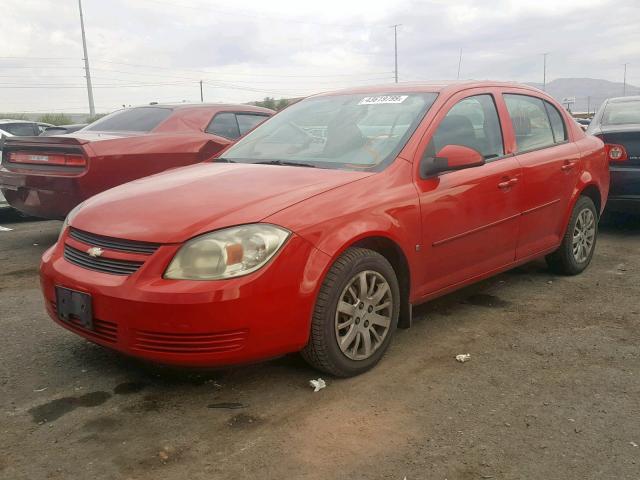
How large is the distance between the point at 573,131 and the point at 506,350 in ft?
8.03

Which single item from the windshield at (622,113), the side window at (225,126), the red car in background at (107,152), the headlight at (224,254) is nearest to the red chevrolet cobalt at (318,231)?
the headlight at (224,254)

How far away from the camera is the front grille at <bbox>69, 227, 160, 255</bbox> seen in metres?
2.89

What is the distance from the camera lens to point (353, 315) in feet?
10.7

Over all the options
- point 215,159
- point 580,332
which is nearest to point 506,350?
point 580,332

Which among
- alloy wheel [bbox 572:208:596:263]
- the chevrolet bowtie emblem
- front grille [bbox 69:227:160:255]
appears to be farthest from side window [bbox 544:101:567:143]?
the chevrolet bowtie emblem

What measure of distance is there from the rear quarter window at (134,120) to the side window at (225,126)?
1.54 ft

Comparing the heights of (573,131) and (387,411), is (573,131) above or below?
above

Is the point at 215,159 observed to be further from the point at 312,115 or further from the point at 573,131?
the point at 573,131

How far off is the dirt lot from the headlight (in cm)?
68

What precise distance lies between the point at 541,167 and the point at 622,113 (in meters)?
3.74

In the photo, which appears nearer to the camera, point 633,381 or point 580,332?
point 633,381

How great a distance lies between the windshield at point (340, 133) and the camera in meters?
3.73

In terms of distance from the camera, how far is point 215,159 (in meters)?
4.34

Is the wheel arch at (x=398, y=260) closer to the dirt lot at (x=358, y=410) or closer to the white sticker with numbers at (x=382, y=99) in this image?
the dirt lot at (x=358, y=410)
